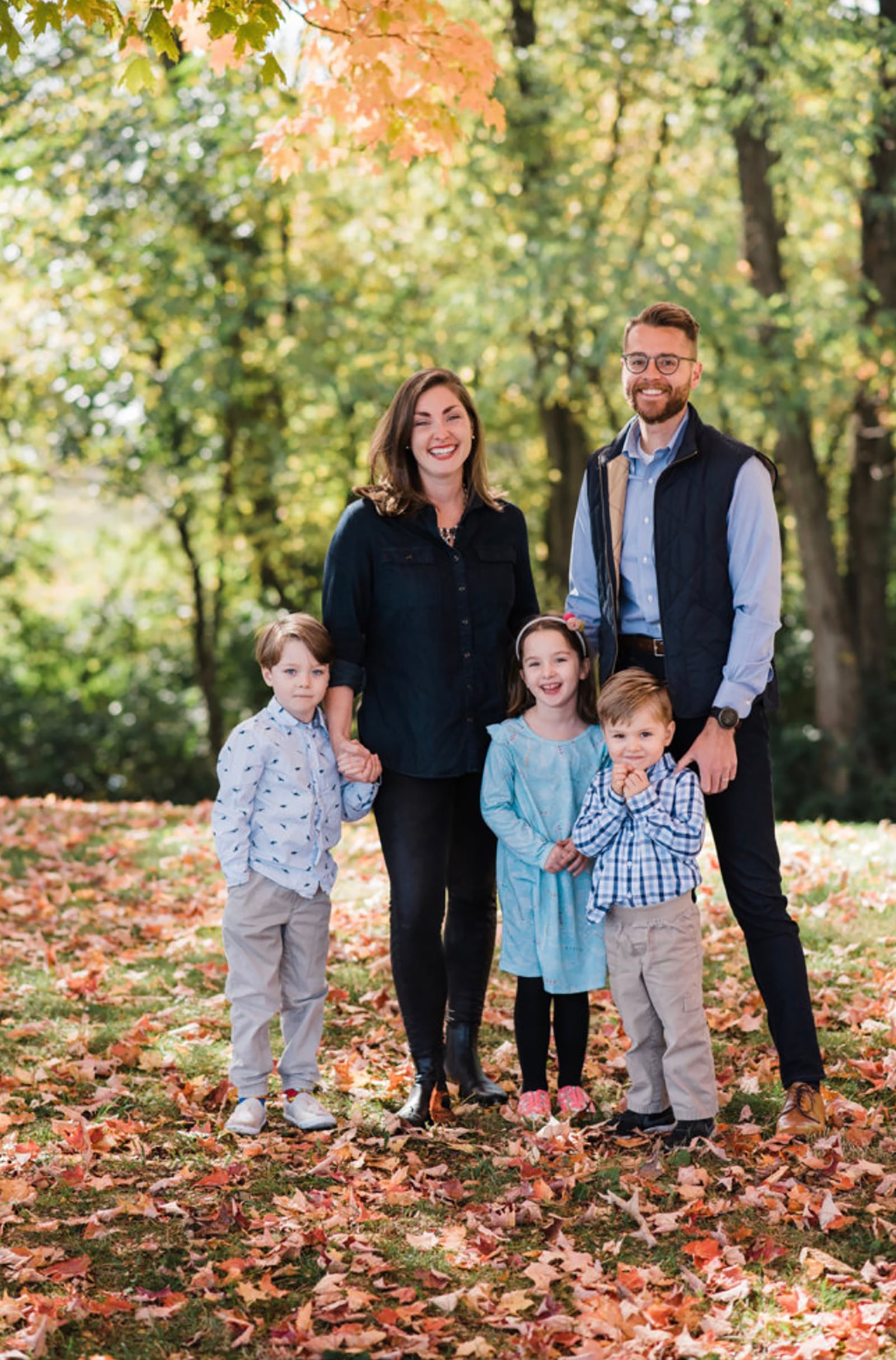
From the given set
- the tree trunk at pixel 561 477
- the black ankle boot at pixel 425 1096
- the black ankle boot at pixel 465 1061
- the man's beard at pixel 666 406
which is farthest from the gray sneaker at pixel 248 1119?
the tree trunk at pixel 561 477

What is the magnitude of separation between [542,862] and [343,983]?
2.04m

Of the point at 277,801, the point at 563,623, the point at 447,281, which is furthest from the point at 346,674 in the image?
the point at 447,281

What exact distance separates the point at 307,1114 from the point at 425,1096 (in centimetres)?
38

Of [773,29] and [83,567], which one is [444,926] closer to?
[773,29]

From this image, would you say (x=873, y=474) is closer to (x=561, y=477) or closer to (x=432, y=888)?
(x=561, y=477)

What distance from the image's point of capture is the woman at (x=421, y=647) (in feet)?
14.8

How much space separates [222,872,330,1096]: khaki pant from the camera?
4562mm

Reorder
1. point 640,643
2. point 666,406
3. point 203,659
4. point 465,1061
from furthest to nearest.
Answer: point 203,659
point 465,1061
point 640,643
point 666,406

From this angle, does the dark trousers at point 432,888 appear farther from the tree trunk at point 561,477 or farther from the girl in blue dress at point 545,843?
the tree trunk at point 561,477

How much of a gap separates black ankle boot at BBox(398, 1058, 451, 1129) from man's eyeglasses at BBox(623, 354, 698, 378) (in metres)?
2.29

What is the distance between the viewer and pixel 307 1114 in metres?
4.57

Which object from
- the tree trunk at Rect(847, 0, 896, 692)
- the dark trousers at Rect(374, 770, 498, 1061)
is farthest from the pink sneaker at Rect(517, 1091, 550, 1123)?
the tree trunk at Rect(847, 0, 896, 692)

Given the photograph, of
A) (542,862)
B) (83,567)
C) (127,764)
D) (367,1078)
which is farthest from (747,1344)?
(83,567)

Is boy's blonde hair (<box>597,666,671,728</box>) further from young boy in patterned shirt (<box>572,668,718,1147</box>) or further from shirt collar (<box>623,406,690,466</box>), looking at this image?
shirt collar (<box>623,406,690,466</box>)
